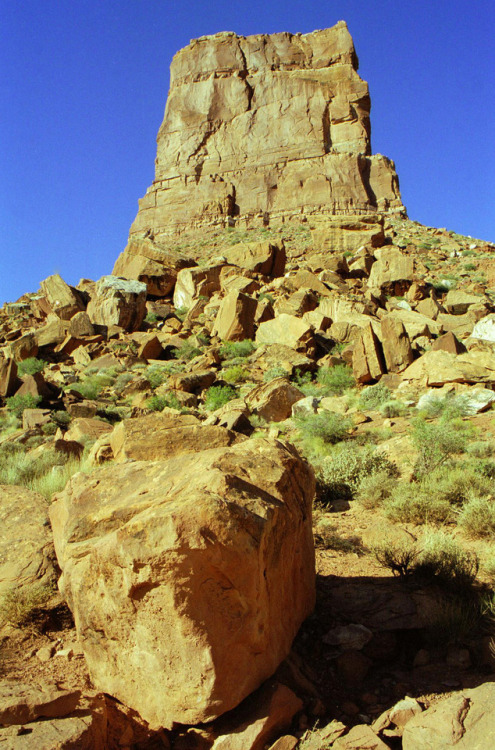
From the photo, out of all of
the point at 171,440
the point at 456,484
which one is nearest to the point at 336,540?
the point at 456,484

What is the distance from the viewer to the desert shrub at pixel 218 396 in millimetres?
13328

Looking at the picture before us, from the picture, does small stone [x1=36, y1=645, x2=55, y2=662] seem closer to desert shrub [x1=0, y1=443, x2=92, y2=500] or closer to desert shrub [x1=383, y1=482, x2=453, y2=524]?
desert shrub [x1=0, y1=443, x2=92, y2=500]

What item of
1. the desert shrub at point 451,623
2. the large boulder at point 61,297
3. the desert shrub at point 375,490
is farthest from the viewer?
the large boulder at point 61,297

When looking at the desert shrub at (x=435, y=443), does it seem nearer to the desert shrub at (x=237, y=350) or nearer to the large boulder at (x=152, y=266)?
the desert shrub at (x=237, y=350)

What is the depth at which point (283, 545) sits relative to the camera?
11.0ft

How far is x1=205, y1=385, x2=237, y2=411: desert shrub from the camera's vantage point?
43.7ft

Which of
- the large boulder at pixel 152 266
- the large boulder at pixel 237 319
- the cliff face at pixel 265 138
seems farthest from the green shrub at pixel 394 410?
the cliff face at pixel 265 138

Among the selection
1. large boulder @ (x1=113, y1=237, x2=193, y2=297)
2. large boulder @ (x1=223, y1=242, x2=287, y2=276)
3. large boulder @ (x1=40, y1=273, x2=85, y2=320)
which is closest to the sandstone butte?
large boulder @ (x1=40, y1=273, x2=85, y2=320)

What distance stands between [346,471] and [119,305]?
16.8m

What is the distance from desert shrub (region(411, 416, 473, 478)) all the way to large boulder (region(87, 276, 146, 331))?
1600 cm

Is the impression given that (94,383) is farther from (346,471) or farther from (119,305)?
(346,471)

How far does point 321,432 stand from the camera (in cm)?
993

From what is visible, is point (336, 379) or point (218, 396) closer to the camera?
point (218, 396)

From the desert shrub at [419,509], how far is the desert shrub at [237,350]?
1120 cm
